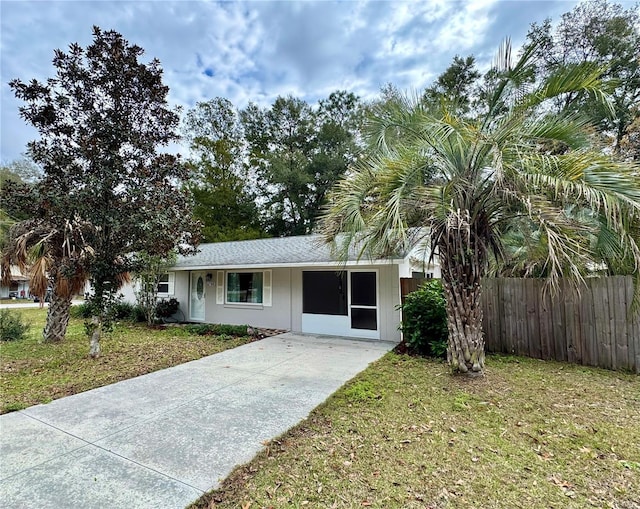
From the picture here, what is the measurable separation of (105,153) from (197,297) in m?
7.87

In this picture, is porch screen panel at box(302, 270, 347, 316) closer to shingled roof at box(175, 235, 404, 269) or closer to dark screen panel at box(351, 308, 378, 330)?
dark screen panel at box(351, 308, 378, 330)

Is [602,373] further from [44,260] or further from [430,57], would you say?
[44,260]

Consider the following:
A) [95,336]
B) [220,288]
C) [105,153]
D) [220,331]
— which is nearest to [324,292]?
[220,331]

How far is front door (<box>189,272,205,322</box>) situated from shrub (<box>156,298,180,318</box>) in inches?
23.4

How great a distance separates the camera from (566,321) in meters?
6.72

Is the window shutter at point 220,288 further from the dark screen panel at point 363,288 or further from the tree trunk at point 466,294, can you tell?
the tree trunk at point 466,294

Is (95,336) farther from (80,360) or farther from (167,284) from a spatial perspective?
(167,284)

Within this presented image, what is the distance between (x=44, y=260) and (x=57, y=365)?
3338 mm

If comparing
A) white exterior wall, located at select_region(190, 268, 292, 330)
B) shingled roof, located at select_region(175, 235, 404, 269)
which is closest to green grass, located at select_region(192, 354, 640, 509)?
shingled roof, located at select_region(175, 235, 404, 269)

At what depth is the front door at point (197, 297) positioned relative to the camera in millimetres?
13172

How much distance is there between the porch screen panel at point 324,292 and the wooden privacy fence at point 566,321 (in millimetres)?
4025

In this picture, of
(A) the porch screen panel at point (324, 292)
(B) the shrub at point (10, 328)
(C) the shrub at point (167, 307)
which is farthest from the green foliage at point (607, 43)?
(B) the shrub at point (10, 328)

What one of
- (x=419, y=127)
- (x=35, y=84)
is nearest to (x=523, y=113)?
(x=419, y=127)

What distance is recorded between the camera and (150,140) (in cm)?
702
